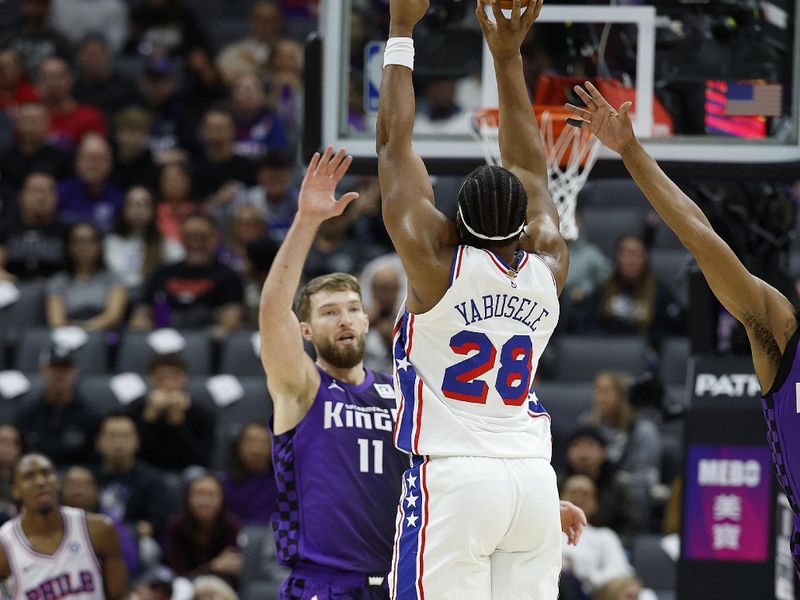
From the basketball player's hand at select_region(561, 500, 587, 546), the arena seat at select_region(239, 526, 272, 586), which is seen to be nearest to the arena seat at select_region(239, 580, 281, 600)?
the arena seat at select_region(239, 526, 272, 586)

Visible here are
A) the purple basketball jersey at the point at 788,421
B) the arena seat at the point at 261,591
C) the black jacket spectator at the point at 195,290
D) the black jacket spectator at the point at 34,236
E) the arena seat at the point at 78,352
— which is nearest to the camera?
the purple basketball jersey at the point at 788,421

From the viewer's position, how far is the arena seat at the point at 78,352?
11.4 metres

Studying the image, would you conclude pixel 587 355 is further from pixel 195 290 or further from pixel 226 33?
pixel 226 33

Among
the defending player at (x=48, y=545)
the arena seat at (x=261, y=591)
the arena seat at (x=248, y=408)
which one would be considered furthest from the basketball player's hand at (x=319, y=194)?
the arena seat at (x=248, y=408)

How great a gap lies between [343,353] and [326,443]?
37cm

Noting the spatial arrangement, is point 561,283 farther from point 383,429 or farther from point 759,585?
point 759,585

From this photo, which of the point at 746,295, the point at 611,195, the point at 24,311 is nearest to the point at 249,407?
the point at 24,311

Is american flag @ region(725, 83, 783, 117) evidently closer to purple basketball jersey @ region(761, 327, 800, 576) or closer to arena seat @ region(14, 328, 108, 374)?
purple basketball jersey @ region(761, 327, 800, 576)

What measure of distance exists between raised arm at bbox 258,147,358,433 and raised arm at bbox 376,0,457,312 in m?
0.39

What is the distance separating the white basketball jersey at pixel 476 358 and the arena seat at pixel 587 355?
5.88 metres

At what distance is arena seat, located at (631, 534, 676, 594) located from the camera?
9.45 m

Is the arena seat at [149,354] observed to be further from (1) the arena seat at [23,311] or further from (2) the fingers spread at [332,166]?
(2) the fingers spread at [332,166]

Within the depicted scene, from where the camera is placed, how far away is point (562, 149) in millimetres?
7004

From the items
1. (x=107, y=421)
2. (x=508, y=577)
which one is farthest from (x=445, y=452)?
(x=107, y=421)
